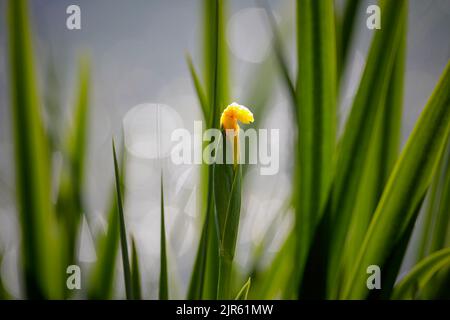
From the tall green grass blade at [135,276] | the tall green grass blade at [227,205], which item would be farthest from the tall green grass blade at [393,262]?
the tall green grass blade at [135,276]

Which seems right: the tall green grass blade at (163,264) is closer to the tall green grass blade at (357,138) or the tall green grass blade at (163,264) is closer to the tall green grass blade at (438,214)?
the tall green grass blade at (357,138)

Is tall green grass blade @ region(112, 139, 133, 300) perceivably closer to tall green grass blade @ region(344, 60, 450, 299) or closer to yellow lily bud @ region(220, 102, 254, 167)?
yellow lily bud @ region(220, 102, 254, 167)

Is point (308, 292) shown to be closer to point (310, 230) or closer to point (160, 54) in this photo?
point (310, 230)

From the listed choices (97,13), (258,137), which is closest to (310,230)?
(258,137)

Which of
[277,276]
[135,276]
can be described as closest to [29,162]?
[135,276]

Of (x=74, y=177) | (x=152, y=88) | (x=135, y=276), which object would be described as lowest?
(x=135, y=276)

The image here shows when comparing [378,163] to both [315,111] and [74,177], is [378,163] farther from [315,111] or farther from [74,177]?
[74,177]
